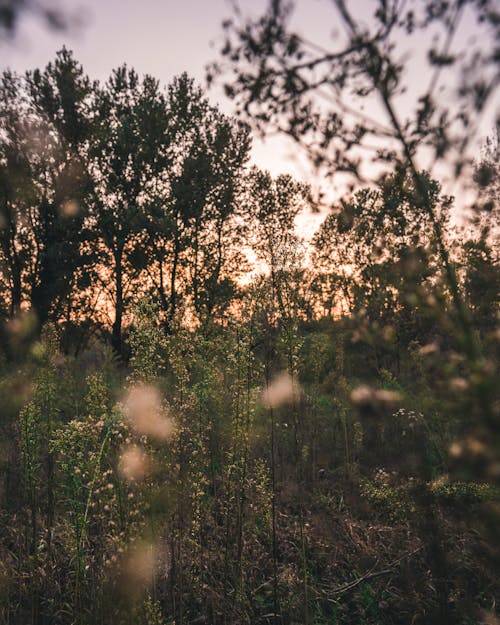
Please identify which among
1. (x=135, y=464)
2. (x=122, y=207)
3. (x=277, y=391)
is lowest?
(x=135, y=464)

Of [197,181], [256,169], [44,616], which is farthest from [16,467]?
[256,169]

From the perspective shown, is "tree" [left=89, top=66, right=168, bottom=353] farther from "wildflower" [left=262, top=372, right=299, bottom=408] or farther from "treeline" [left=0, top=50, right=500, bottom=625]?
"wildflower" [left=262, top=372, right=299, bottom=408]

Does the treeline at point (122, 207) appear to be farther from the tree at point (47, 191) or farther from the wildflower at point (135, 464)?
the wildflower at point (135, 464)

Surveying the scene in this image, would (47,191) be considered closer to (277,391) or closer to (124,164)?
(124,164)

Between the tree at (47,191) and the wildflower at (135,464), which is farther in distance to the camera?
the tree at (47,191)

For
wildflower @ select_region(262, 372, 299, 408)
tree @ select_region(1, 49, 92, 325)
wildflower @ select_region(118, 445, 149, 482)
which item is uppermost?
tree @ select_region(1, 49, 92, 325)

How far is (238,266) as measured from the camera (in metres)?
21.9

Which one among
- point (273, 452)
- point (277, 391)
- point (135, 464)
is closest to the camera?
point (135, 464)

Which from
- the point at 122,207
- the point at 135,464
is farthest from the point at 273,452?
the point at 122,207

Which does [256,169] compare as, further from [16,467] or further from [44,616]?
[44,616]

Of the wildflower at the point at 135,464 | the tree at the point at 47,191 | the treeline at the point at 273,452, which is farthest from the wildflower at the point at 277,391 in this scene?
the tree at the point at 47,191

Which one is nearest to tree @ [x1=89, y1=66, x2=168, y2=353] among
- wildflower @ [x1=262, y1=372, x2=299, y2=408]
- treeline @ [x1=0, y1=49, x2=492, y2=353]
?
treeline @ [x1=0, y1=49, x2=492, y2=353]

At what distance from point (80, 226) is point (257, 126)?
2002 cm

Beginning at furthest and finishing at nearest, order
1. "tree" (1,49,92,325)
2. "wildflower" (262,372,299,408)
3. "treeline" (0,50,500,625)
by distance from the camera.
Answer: "tree" (1,49,92,325)
"wildflower" (262,372,299,408)
"treeline" (0,50,500,625)
